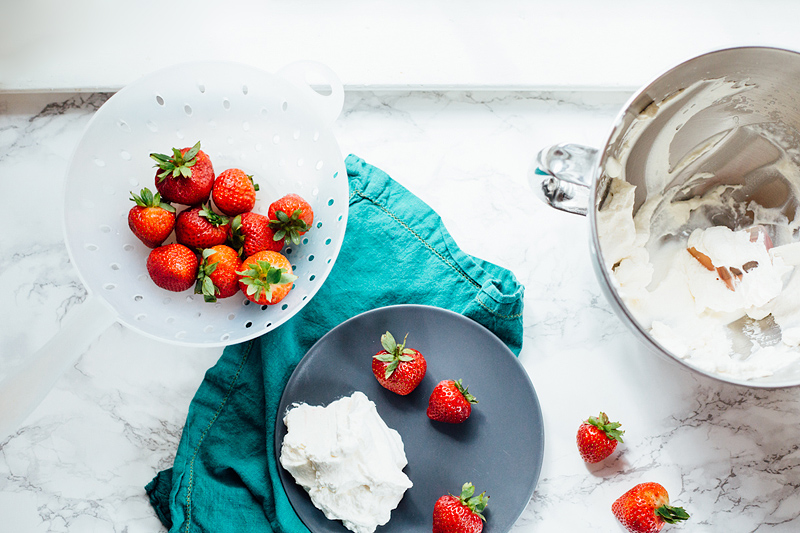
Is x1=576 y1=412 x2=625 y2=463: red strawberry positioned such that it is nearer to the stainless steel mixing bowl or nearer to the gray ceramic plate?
the gray ceramic plate

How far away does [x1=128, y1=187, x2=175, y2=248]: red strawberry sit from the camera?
36.6 inches

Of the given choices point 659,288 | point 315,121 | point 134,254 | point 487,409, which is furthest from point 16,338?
point 659,288

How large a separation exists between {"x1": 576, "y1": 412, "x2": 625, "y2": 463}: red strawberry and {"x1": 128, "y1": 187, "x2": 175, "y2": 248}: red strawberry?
0.82 metres

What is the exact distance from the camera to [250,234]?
0.96 metres

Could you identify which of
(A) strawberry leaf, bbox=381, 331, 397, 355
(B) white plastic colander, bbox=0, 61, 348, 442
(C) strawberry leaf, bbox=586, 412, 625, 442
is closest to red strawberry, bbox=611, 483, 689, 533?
(C) strawberry leaf, bbox=586, 412, 625, 442

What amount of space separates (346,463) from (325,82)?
679mm

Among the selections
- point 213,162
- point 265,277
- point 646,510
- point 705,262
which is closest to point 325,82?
point 213,162

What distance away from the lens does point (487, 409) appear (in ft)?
3.44

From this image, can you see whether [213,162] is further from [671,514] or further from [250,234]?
[671,514]

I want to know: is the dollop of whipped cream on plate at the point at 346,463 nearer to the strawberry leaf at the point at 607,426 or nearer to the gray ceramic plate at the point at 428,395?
the gray ceramic plate at the point at 428,395

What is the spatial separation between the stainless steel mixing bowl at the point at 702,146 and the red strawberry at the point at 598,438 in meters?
0.26

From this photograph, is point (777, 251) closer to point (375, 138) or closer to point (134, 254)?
point (375, 138)

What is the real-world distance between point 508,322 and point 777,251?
51cm

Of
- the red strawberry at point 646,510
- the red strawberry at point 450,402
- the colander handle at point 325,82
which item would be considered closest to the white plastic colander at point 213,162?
the colander handle at point 325,82
